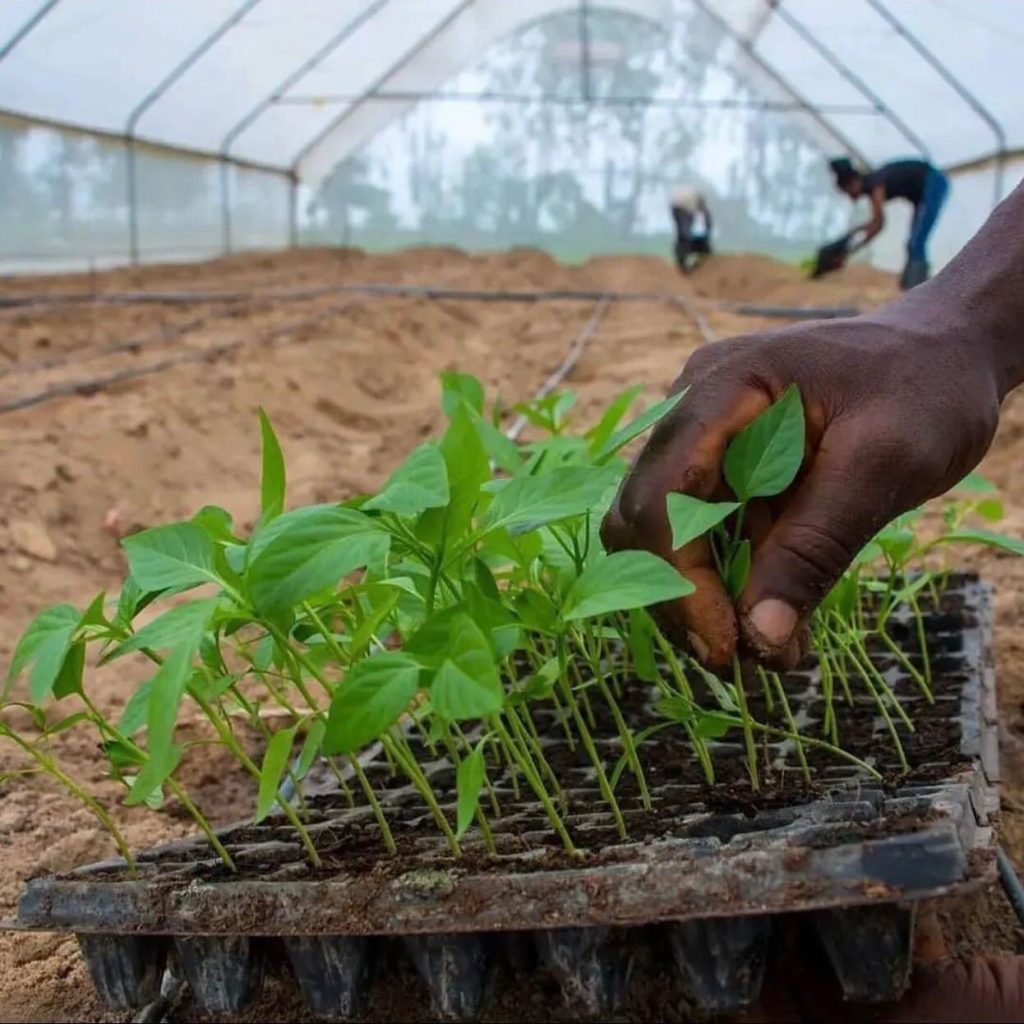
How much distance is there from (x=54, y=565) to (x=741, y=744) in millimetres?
2237

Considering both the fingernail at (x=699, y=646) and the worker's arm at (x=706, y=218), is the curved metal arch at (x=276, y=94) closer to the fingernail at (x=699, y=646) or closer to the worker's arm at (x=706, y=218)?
the worker's arm at (x=706, y=218)

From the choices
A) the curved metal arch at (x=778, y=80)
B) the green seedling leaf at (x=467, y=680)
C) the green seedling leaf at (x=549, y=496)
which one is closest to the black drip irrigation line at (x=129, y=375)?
the green seedling leaf at (x=549, y=496)

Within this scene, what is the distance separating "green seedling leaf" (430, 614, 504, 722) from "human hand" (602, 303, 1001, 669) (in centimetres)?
22

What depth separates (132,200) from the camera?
32.8 ft

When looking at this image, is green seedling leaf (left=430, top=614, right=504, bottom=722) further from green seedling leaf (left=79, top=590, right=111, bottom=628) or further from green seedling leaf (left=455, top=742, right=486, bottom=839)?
green seedling leaf (left=79, top=590, right=111, bottom=628)

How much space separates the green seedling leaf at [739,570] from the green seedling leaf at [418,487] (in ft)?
0.87

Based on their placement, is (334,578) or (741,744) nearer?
(334,578)

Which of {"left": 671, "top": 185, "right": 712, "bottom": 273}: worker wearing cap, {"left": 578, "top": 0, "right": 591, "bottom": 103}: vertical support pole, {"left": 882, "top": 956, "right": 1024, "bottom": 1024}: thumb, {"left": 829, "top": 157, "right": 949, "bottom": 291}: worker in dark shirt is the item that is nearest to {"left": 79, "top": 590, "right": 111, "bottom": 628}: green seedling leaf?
{"left": 882, "top": 956, "right": 1024, "bottom": 1024}: thumb

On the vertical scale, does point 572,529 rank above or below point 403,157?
below

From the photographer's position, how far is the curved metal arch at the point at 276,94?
11375 mm

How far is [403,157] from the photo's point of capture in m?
14.5

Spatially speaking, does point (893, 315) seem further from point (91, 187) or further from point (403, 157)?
point (403, 157)

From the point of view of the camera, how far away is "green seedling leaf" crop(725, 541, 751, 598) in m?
1.04

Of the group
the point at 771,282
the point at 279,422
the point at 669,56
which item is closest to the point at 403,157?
the point at 669,56
